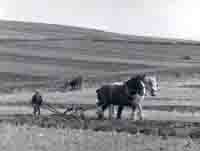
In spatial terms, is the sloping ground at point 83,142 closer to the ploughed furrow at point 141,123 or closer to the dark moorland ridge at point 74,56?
the ploughed furrow at point 141,123

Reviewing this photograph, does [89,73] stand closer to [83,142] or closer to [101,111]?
[101,111]

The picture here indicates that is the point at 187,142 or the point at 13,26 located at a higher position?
the point at 13,26

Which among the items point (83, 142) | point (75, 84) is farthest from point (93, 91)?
point (83, 142)

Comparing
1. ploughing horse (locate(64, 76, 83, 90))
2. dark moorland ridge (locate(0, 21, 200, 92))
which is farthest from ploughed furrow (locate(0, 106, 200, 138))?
dark moorland ridge (locate(0, 21, 200, 92))

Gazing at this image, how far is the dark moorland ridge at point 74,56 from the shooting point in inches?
2749

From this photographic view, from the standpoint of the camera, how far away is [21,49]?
94.6 meters

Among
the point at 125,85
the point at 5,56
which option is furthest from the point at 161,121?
the point at 5,56

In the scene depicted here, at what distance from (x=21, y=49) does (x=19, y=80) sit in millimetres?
28616

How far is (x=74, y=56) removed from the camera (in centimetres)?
9250

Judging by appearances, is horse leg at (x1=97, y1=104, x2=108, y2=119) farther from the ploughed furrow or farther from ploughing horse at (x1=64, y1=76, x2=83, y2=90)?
ploughing horse at (x1=64, y1=76, x2=83, y2=90)

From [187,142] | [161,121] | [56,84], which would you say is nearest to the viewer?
[187,142]

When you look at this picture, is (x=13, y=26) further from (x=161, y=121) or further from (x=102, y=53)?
(x=161, y=121)

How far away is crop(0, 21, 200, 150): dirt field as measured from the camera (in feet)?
81.7

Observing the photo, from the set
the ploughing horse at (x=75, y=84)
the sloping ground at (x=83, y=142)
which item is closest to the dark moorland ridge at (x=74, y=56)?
the ploughing horse at (x=75, y=84)
